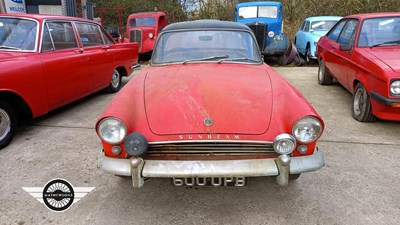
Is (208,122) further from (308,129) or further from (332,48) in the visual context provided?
(332,48)

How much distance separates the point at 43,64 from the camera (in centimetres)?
445

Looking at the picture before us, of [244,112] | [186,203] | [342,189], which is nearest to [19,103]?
[186,203]

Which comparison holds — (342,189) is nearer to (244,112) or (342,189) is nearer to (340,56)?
(244,112)

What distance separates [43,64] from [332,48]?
5.22 metres

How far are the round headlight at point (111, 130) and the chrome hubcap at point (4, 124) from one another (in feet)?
7.19

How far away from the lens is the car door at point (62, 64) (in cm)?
463

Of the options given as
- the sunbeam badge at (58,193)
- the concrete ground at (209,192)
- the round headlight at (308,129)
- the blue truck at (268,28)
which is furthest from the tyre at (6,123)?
the blue truck at (268,28)

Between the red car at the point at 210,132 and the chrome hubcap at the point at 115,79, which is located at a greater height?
the red car at the point at 210,132

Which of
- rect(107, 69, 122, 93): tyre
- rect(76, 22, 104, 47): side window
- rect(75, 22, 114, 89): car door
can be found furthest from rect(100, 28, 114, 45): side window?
rect(107, 69, 122, 93): tyre

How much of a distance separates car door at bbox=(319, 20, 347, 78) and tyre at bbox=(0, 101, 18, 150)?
213 inches

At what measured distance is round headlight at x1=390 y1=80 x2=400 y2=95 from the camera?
411 cm

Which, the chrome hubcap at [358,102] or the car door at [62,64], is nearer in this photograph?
the car door at [62,64]

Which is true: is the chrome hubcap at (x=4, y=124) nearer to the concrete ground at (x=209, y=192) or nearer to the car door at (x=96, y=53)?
the concrete ground at (x=209, y=192)

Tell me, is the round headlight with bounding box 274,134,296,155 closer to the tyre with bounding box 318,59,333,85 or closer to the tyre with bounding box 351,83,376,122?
the tyre with bounding box 351,83,376,122
